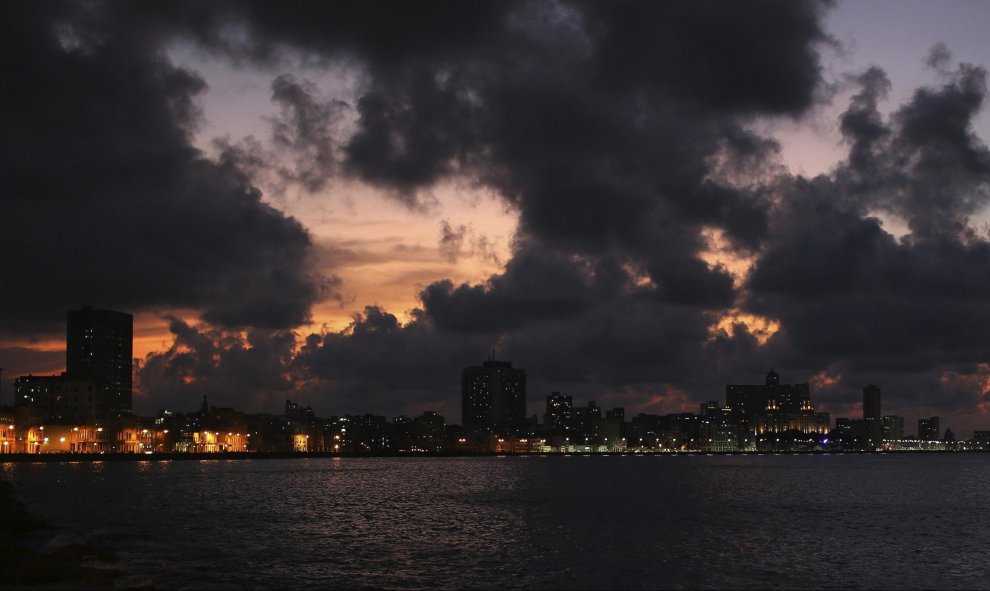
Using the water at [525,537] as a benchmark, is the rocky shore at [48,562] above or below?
above

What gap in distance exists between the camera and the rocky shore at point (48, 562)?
162ft

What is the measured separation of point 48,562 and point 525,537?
41586 mm

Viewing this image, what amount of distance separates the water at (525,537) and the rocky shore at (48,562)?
2218mm

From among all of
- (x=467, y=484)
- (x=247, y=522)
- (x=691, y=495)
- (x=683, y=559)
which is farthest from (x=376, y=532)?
(x=467, y=484)

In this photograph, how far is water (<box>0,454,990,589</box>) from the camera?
60.9 metres

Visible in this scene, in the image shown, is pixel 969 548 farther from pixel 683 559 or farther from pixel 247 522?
pixel 247 522

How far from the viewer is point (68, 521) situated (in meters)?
92.4

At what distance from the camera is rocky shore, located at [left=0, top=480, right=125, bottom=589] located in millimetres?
49438

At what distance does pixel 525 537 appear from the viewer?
84.5 m

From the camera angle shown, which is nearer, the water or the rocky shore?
the rocky shore

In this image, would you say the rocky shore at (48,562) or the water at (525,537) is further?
the water at (525,537)

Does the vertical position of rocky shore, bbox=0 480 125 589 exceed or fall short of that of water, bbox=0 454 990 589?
it exceeds it

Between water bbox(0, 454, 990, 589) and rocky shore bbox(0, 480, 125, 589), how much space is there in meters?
2.22

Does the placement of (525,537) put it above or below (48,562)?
below
